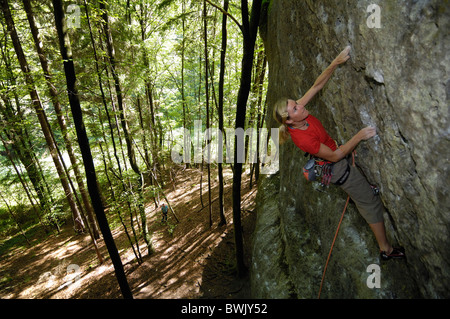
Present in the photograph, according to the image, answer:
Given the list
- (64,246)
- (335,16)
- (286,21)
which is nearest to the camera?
(335,16)

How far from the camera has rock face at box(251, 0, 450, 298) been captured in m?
2.09

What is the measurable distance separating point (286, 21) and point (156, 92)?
16.2 metres

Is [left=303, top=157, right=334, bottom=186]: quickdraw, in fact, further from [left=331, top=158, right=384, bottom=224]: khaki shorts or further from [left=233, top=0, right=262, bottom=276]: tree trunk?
[left=233, top=0, right=262, bottom=276]: tree trunk

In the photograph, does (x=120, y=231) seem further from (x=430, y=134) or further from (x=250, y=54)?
(x=430, y=134)

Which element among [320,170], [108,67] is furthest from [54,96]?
[320,170]

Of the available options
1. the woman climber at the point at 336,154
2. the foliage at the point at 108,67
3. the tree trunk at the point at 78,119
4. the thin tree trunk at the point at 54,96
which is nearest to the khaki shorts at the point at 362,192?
the woman climber at the point at 336,154

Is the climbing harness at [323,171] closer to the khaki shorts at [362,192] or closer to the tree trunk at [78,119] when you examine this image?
the khaki shorts at [362,192]

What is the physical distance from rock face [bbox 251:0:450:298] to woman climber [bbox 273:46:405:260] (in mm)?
159

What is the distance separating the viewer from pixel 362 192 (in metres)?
3.21

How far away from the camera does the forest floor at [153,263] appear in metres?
8.38

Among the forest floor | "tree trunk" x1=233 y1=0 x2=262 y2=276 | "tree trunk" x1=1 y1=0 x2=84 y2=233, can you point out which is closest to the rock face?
"tree trunk" x1=233 y1=0 x2=262 y2=276
